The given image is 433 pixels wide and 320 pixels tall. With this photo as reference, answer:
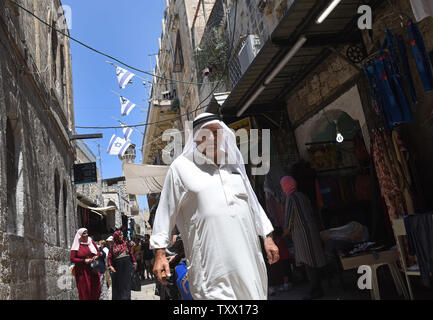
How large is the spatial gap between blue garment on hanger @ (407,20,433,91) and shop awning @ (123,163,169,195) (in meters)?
9.37

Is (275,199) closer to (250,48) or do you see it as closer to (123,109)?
(250,48)

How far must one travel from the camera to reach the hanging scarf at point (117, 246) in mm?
7980

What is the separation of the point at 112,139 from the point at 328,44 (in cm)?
1455

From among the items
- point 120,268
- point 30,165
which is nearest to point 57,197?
point 120,268

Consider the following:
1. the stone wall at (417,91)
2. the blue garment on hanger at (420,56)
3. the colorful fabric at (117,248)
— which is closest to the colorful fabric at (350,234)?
the stone wall at (417,91)

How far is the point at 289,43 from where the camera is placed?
5.83m

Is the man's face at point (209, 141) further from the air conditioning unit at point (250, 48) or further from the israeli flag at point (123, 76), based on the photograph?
the israeli flag at point (123, 76)

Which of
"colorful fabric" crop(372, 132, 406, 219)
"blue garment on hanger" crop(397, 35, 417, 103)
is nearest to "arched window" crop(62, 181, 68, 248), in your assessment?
"colorful fabric" crop(372, 132, 406, 219)

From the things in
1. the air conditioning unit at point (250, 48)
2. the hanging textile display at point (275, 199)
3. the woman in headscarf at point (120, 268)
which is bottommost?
the woman in headscarf at point (120, 268)

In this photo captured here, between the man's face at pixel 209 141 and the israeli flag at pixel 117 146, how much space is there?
15.8 m

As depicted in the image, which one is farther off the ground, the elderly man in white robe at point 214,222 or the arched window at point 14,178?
the arched window at point 14,178

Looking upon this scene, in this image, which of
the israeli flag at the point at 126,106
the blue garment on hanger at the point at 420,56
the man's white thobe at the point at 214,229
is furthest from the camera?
the israeli flag at the point at 126,106

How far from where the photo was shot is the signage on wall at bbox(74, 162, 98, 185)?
43.7 feet
